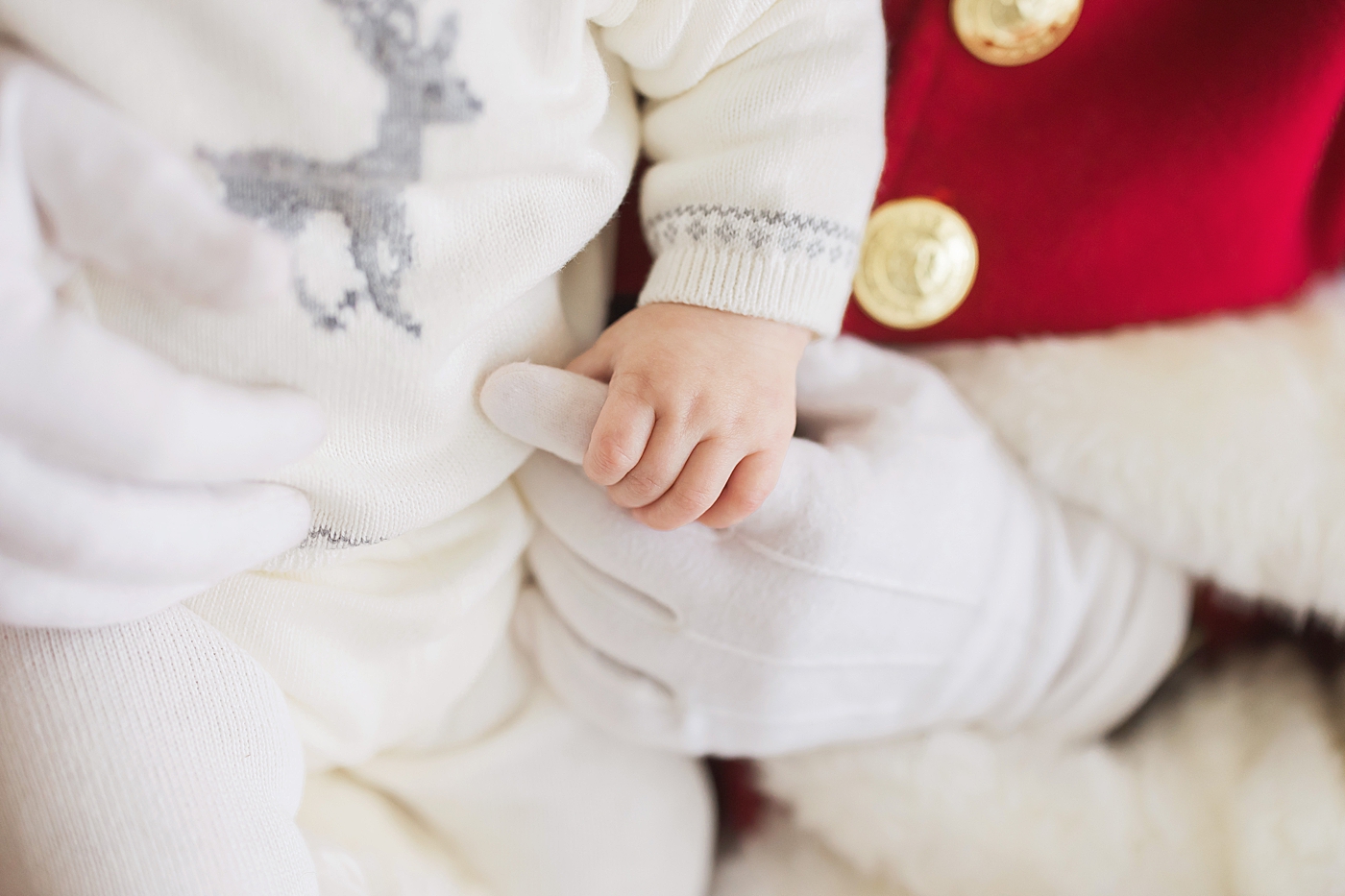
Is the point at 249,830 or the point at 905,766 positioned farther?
the point at 905,766

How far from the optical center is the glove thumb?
1.48 ft

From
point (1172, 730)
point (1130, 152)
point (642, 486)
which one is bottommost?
point (1172, 730)

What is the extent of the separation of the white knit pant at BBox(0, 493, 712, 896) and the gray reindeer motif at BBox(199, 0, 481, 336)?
175mm

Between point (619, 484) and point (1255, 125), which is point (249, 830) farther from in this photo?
point (1255, 125)

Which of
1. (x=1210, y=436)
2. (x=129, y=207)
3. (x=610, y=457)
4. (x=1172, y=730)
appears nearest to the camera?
(x=129, y=207)

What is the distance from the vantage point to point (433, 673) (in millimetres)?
547

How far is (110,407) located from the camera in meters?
0.33

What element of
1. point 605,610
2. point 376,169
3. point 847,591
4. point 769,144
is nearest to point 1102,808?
point 847,591

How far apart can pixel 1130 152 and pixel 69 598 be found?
572 millimetres

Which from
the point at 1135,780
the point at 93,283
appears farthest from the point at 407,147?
the point at 1135,780

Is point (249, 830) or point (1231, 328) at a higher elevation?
point (1231, 328)

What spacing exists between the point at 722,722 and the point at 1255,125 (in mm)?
454

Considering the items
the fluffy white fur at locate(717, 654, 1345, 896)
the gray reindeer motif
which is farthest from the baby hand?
the fluffy white fur at locate(717, 654, 1345, 896)

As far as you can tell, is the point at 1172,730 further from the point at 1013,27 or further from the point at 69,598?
the point at 69,598
